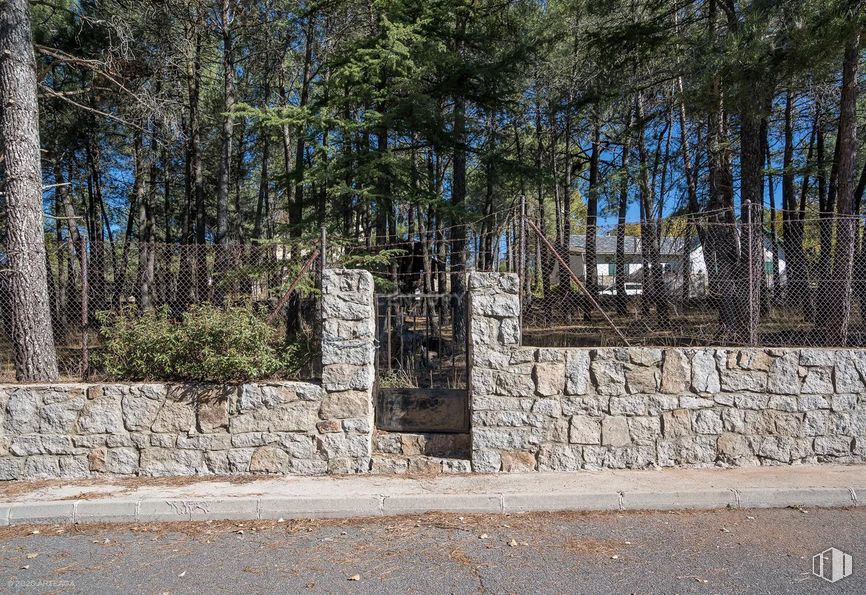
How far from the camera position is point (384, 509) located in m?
5.40

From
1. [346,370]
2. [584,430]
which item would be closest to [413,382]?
[346,370]

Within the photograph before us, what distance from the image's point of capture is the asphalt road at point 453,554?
402cm

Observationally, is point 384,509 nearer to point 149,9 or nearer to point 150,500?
point 150,500

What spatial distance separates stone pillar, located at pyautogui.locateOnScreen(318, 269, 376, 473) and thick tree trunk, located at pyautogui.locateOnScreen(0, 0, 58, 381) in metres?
3.66

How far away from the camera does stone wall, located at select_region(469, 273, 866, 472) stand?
6254 millimetres

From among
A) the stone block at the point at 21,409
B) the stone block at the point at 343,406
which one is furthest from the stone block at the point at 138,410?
the stone block at the point at 343,406

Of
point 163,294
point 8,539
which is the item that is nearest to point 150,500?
point 8,539

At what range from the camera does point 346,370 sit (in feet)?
20.5

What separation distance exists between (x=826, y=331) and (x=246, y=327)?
6.91 m

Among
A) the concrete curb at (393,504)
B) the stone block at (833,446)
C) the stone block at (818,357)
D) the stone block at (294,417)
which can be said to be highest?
the stone block at (818,357)

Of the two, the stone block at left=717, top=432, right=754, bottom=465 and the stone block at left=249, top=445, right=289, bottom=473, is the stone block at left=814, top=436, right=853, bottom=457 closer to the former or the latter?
the stone block at left=717, top=432, right=754, bottom=465

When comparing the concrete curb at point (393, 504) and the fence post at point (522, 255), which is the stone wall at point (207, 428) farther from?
the fence post at point (522, 255)

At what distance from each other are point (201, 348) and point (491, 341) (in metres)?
3.22

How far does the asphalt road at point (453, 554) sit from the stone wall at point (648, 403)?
99cm
